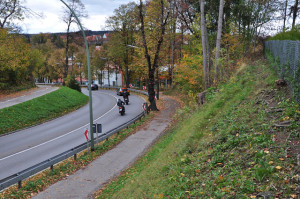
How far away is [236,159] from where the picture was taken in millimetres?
6016

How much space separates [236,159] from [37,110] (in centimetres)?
2137

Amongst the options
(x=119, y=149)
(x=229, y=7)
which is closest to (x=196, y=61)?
(x=229, y=7)

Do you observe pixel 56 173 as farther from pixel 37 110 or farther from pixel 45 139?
pixel 37 110

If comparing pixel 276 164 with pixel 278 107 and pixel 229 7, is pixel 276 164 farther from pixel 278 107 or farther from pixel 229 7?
pixel 229 7

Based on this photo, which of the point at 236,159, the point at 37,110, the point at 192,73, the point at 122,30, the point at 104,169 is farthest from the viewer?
the point at 122,30

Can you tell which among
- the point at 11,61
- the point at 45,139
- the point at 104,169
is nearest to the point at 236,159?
the point at 104,169

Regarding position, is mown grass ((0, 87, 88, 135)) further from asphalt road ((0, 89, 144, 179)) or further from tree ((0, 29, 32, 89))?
tree ((0, 29, 32, 89))

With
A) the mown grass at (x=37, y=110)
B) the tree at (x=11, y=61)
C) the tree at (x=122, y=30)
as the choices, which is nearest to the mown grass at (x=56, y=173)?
the mown grass at (x=37, y=110)

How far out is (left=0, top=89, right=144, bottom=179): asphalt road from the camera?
40.5ft

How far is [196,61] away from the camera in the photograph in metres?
22.1

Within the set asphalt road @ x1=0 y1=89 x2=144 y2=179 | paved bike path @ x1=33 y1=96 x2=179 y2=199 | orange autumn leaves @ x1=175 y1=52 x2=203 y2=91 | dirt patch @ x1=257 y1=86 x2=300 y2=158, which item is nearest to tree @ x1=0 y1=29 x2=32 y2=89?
asphalt road @ x1=0 y1=89 x2=144 y2=179

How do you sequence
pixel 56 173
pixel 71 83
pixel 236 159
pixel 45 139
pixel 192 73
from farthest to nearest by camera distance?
pixel 71 83, pixel 192 73, pixel 45 139, pixel 56 173, pixel 236 159

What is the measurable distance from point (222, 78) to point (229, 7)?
482 inches

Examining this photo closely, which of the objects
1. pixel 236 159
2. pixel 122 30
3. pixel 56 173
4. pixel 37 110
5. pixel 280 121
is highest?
pixel 122 30
